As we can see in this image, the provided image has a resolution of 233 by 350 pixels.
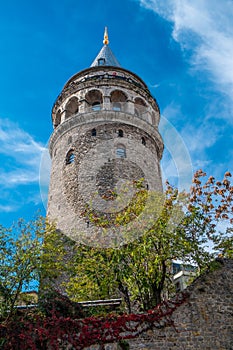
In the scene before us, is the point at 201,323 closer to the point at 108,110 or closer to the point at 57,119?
the point at 108,110

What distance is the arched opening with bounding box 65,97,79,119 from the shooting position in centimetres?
2250

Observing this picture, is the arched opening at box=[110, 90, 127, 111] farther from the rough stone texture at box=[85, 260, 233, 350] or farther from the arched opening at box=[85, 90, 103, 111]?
the rough stone texture at box=[85, 260, 233, 350]

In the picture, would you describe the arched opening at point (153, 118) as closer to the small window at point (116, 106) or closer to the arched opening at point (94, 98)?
the small window at point (116, 106)

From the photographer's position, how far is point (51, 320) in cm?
938

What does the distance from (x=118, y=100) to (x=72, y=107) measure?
3098 millimetres

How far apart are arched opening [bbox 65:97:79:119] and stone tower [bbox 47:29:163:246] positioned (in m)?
0.06

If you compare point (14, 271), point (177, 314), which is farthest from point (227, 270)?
point (14, 271)

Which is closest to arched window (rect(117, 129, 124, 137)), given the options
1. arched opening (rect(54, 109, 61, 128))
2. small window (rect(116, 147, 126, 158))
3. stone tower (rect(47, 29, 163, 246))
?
stone tower (rect(47, 29, 163, 246))

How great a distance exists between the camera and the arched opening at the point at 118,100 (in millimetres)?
21653

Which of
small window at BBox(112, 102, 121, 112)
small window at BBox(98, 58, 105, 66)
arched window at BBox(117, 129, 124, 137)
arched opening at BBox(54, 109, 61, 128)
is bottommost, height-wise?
arched window at BBox(117, 129, 124, 137)

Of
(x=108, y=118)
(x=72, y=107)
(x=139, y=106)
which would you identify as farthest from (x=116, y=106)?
(x=72, y=107)

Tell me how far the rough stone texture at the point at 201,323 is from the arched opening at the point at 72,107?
50.2 ft

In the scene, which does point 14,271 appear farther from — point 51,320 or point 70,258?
point 70,258

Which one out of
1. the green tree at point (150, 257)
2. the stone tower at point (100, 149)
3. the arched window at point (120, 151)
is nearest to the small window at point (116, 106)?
the stone tower at point (100, 149)
